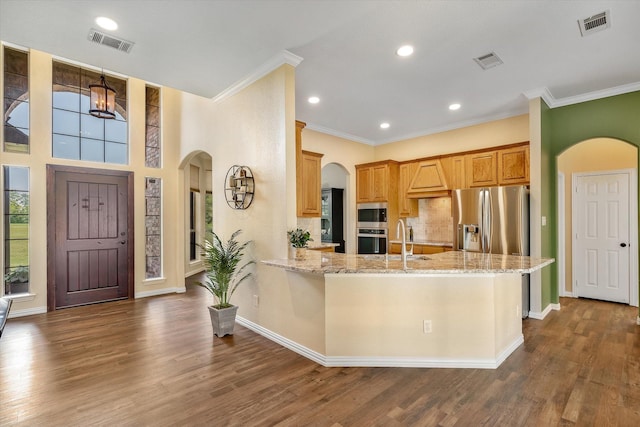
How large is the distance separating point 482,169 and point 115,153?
19.6ft

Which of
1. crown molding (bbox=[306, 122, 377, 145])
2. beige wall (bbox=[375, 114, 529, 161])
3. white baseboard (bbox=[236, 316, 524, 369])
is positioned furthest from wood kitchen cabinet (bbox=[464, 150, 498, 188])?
white baseboard (bbox=[236, 316, 524, 369])

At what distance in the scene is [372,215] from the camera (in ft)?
20.8

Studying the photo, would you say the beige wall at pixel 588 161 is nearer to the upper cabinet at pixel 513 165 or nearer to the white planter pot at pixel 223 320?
the upper cabinet at pixel 513 165

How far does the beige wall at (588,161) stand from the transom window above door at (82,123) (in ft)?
23.9

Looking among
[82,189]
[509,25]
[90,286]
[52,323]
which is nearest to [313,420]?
[509,25]

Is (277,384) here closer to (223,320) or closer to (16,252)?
(223,320)

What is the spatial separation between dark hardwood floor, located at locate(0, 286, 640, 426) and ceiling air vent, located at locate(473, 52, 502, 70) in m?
3.00

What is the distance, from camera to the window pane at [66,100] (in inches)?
191

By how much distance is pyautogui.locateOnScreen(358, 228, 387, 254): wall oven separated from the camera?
20.3ft

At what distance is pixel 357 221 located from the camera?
21.6 feet

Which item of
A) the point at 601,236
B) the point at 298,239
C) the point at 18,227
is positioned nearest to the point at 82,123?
the point at 18,227

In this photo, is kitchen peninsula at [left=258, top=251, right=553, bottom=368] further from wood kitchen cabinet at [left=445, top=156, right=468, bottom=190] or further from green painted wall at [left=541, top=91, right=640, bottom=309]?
wood kitchen cabinet at [left=445, top=156, right=468, bottom=190]

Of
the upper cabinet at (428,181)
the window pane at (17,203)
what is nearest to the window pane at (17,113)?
the window pane at (17,203)

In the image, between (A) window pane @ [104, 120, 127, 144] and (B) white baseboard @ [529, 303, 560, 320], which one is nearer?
(B) white baseboard @ [529, 303, 560, 320]
